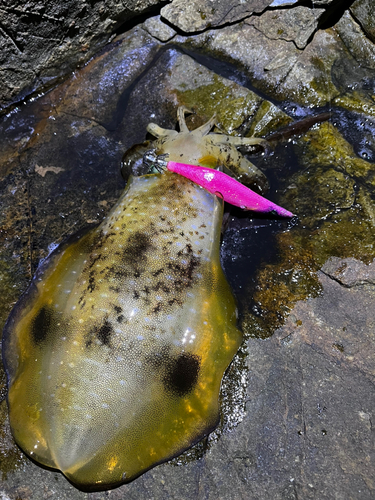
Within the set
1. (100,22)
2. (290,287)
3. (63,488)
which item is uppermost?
(100,22)

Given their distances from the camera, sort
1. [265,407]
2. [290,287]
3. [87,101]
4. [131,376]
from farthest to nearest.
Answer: [87,101] → [290,287] → [265,407] → [131,376]

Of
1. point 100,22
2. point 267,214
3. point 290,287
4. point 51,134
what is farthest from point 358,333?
point 100,22

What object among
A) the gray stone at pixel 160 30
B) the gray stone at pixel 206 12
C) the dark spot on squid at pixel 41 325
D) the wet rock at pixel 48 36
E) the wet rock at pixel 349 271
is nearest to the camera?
the dark spot on squid at pixel 41 325

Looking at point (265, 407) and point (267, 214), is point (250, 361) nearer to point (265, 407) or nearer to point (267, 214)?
point (265, 407)

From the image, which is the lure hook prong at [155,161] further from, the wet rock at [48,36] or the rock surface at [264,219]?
the wet rock at [48,36]

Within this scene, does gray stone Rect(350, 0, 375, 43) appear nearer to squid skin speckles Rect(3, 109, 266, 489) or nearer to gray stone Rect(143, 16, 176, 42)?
gray stone Rect(143, 16, 176, 42)

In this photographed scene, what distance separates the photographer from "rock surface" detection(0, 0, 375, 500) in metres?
2.84

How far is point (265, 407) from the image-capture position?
9.90 ft

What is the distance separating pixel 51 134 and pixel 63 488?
3.51 meters

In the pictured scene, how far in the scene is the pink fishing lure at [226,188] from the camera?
3.73 meters

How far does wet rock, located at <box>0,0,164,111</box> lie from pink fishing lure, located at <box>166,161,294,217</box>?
2.22 meters

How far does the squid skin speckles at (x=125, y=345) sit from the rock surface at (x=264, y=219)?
0.24 m

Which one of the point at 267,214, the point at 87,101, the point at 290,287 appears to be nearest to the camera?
the point at 290,287

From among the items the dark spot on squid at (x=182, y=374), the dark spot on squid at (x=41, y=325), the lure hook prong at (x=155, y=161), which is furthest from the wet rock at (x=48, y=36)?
the dark spot on squid at (x=182, y=374)
